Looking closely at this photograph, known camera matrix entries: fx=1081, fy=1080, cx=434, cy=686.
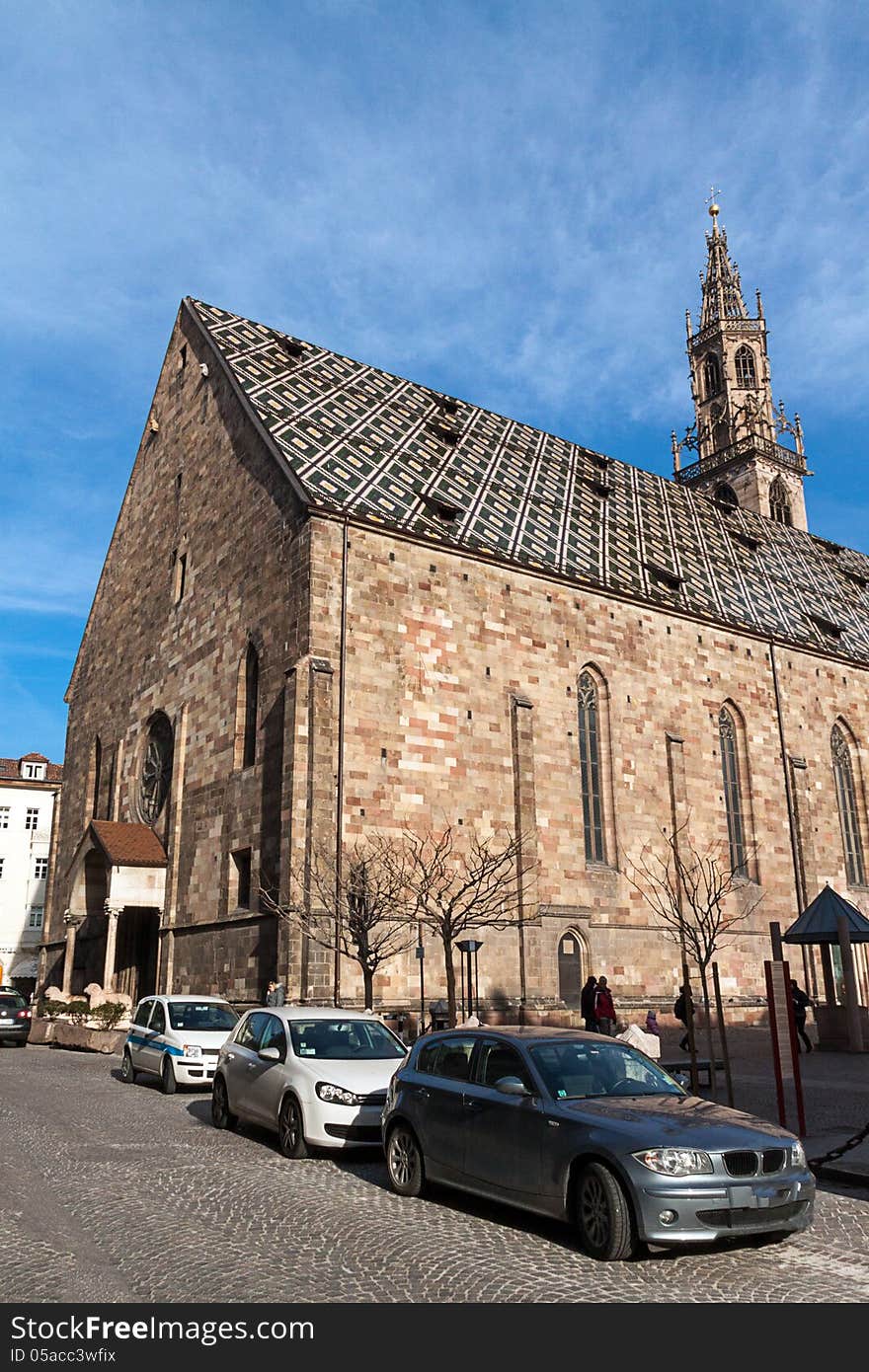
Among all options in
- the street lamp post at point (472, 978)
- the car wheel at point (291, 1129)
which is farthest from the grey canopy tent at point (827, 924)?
the car wheel at point (291, 1129)

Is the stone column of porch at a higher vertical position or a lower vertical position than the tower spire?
lower

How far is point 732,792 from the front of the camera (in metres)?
31.5

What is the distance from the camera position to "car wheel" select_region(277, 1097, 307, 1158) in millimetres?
10586

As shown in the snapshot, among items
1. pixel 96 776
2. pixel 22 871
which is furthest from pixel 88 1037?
pixel 22 871

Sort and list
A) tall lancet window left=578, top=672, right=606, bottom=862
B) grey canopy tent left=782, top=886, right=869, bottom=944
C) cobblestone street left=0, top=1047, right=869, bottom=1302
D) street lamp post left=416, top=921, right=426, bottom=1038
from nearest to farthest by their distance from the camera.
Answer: cobblestone street left=0, top=1047, right=869, bottom=1302, street lamp post left=416, top=921, right=426, bottom=1038, grey canopy tent left=782, top=886, right=869, bottom=944, tall lancet window left=578, top=672, right=606, bottom=862

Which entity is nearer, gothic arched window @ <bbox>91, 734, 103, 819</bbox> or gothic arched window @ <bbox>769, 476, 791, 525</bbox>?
gothic arched window @ <bbox>91, 734, 103, 819</bbox>

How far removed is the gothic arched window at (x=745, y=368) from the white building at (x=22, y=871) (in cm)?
4254

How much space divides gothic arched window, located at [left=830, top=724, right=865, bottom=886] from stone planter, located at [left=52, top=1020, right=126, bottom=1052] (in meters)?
22.9

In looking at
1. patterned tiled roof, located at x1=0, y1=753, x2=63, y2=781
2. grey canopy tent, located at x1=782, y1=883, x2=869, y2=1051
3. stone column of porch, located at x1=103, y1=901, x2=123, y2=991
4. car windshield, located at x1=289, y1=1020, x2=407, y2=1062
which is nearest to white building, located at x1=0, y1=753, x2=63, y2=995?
patterned tiled roof, located at x1=0, y1=753, x2=63, y2=781

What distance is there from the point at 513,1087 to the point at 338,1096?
10.9 feet

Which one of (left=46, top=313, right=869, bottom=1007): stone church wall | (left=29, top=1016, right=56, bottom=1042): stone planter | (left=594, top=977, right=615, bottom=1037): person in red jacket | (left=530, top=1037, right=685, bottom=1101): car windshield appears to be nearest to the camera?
(left=530, top=1037, right=685, bottom=1101): car windshield

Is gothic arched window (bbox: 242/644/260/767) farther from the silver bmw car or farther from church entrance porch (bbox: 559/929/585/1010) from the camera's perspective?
the silver bmw car

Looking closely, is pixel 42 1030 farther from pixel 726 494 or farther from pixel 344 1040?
pixel 726 494
